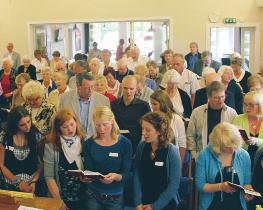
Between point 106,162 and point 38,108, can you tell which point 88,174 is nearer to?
point 106,162

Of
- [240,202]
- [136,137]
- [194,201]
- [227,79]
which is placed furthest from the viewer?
[227,79]

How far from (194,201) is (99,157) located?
114 centimetres

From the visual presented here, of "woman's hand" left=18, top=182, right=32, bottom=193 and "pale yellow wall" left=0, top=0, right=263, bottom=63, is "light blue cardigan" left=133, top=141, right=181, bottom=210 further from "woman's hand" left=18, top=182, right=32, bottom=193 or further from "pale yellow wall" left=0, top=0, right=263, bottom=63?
"pale yellow wall" left=0, top=0, right=263, bottom=63

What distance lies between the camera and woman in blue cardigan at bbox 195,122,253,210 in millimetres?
3500

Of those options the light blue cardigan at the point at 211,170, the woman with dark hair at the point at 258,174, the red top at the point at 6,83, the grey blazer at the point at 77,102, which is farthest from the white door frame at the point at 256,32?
the light blue cardigan at the point at 211,170

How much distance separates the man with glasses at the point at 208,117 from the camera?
4.46 metres

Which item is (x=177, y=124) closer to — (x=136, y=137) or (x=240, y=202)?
(x=136, y=137)

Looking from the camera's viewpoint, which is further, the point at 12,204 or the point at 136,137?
the point at 136,137

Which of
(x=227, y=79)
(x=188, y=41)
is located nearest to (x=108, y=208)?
(x=227, y=79)

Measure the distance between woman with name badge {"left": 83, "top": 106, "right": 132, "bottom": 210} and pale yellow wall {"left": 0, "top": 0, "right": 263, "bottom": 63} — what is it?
9165 mm

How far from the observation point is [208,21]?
40.6 ft

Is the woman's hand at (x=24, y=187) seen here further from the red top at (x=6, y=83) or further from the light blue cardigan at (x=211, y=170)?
the red top at (x=6, y=83)

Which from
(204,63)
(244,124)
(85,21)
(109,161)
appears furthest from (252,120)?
(85,21)

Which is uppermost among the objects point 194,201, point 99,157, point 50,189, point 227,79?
point 227,79
